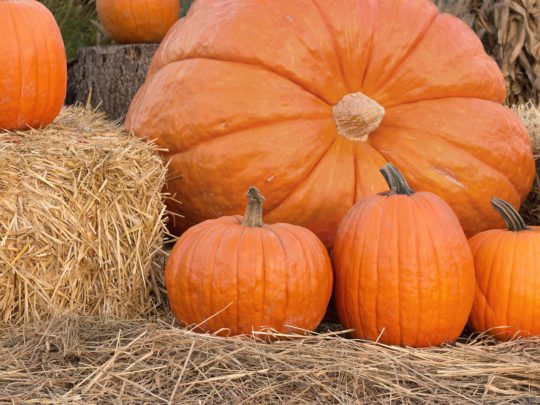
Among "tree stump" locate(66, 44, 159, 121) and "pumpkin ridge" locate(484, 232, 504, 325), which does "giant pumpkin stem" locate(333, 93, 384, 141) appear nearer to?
"pumpkin ridge" locate(484, 232, 504, 325)

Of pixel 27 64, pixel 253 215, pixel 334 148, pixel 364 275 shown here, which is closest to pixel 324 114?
pixel 334 148

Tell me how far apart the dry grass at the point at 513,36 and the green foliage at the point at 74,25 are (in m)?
3.36

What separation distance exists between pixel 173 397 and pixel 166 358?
222 mm

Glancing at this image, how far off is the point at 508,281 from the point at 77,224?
1.46m

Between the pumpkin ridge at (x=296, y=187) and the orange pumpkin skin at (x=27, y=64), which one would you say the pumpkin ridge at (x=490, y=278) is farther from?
the orange pumpkin skin at (x=27, y=64)

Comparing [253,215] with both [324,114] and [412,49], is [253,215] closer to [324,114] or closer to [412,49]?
[324,114]

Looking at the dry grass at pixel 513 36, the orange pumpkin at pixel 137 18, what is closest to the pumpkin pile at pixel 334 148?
the orange pumpkin at pixel 137 18

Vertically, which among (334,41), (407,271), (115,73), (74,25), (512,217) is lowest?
(74,25)

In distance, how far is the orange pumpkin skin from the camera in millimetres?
2891

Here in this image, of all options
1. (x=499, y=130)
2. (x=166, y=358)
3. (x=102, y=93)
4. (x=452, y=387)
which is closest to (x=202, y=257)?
(x=166, y=358)

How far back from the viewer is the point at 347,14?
10.3 feet

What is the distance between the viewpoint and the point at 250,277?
8.05 feet

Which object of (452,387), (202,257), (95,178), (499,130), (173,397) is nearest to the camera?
(173,397)

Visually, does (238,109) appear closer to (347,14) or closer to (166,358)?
(347,14)
